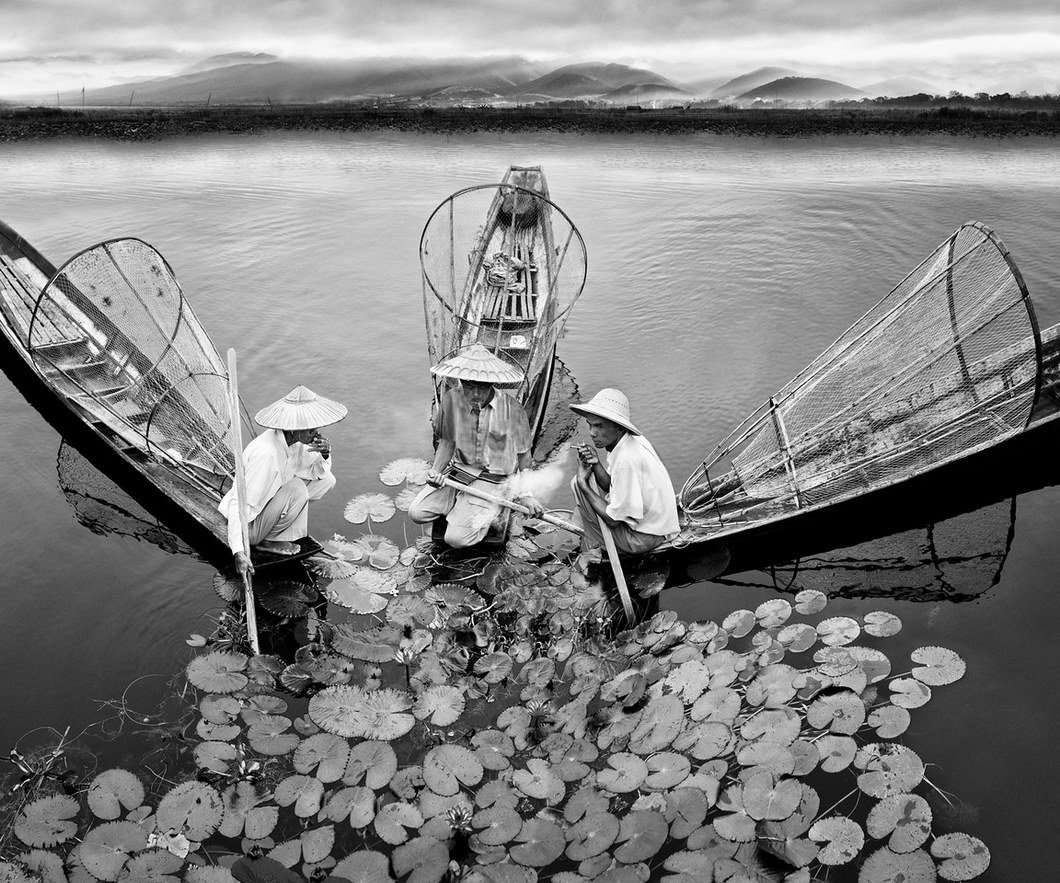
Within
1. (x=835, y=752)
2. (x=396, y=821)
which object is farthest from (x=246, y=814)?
(x=835, y=752)

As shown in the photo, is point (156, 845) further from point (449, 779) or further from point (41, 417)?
point (41, 417)

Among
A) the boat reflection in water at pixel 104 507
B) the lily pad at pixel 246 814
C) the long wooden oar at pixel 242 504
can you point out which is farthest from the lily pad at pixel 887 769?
the boat reflection in water at pixel 104 507

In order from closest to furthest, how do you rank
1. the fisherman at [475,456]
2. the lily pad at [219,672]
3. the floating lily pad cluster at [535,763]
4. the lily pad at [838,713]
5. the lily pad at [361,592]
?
1. the floating lily pad cluster at [535,763]
2. the lily pad at [838,713]
3. the lily pad at [219,672]
4. the lily pad at [361,592]
5. the fisherman at [475,456]

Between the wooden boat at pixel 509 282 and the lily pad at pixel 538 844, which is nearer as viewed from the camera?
the lily pad at pixel 538 844

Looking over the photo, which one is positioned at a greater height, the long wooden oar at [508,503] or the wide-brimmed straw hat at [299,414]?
the wide-brimmed straw hat at [299,414]

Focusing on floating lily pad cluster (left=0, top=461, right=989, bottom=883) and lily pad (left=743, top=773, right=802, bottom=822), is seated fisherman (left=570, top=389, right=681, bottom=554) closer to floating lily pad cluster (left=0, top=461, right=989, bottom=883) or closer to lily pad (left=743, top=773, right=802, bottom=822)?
floating lily pad cluster (left=0, top=461, right=989, bottom=883)

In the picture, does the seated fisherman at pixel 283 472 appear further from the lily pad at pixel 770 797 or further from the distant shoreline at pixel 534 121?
the distant shoreline at pixel 534 121

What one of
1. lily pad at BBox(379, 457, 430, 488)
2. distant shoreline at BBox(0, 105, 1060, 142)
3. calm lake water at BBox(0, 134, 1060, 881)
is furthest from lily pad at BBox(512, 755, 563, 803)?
distant shoreline at BBox(0, 105, 1060, 142)

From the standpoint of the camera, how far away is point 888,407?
18.7 ft

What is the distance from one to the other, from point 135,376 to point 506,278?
3.43 metres

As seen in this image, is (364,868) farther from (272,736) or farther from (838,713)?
(838,713)

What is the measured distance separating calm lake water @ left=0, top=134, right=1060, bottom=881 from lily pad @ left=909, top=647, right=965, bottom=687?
0.21 m

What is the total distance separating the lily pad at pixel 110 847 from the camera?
9.60 ft

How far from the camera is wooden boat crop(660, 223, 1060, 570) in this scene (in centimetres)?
484
